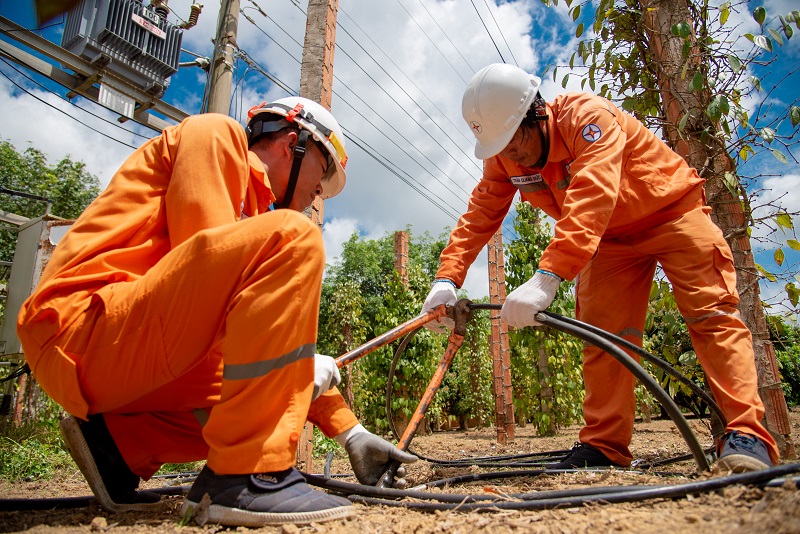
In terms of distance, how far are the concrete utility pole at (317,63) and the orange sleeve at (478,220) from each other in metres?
0.94

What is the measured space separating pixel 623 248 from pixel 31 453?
469cm

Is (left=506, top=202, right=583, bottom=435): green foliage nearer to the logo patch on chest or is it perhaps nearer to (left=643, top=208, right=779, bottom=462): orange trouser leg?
(left=643, top=208, right=779, bottom=462): orange trouser leg

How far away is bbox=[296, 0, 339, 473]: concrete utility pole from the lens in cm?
339

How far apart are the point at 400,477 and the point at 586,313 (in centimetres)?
140

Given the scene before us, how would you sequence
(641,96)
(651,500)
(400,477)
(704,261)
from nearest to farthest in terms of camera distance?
(651,500) → (400,477) → (704,261) → (641,96)

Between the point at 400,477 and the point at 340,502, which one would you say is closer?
the point at 340,502

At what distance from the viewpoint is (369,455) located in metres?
1.91

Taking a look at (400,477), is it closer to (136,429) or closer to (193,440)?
(193,440)

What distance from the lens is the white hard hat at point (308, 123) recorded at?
206 cm

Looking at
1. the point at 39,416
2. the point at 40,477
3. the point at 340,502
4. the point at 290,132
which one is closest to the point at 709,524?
the point at 340,502

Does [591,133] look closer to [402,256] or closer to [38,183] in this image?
[402,256]

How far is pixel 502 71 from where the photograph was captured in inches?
105

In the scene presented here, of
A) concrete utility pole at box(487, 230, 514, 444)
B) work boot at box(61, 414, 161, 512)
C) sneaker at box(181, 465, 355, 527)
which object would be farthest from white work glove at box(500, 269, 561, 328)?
concrete utility pole at box(487, 230, 514, 444)

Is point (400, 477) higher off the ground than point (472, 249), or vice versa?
point (472, 249)
